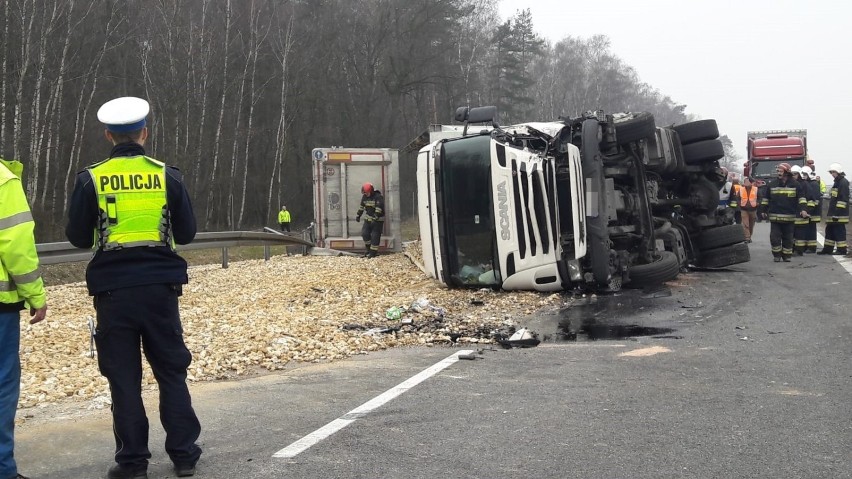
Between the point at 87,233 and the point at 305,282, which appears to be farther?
the point at 305,282

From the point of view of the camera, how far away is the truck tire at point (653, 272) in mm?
11023

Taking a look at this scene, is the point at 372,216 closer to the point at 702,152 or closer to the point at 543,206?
the point at 702,152

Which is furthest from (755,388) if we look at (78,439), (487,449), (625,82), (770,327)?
(625,82)

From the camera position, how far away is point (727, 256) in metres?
13.4

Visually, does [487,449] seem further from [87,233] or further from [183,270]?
[87,233]

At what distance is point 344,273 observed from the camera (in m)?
13.5

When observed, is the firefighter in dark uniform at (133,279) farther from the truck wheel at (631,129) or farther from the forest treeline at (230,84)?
the forest treeline at (230,84)

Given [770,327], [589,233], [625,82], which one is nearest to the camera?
[770,327]

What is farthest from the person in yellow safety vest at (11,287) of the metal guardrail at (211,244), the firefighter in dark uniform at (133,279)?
the metal guardrail at (211,244)

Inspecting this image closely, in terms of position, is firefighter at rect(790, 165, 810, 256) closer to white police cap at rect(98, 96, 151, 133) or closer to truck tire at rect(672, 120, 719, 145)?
truck tire at rect(672, 120, 719, 145)

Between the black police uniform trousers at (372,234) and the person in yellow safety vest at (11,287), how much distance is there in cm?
1373

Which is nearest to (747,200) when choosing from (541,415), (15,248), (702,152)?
(702,152)

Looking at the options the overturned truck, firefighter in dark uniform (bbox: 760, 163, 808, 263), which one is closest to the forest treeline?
the overturned truck

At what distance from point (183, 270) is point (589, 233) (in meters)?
6.95
